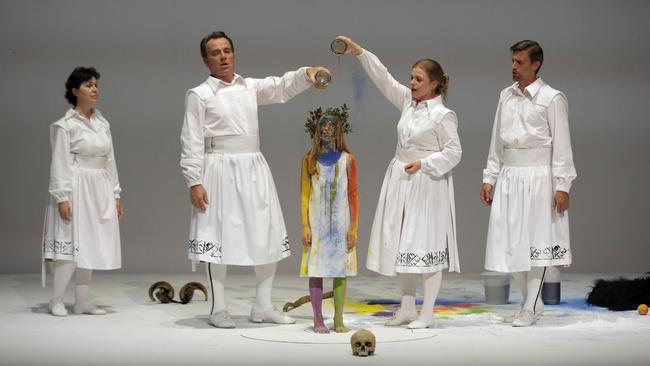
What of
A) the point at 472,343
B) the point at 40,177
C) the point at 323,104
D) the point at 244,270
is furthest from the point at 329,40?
the point at 472,343

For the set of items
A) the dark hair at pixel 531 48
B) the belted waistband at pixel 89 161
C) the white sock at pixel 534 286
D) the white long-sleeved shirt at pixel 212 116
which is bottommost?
the white sock at pixel 534 286

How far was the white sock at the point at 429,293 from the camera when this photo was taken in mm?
6320

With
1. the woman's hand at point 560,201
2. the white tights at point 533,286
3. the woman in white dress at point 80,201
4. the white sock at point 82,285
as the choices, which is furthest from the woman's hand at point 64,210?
the woman's hand at point 560,201

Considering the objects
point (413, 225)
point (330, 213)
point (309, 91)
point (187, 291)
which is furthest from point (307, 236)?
point (309, 91)

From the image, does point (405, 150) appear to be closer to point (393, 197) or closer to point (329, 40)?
point (393, 197)

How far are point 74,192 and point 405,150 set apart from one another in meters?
2.02

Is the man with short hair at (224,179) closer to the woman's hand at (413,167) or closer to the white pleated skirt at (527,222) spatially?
the woman's hand at (413,167)

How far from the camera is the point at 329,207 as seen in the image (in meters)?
6.06

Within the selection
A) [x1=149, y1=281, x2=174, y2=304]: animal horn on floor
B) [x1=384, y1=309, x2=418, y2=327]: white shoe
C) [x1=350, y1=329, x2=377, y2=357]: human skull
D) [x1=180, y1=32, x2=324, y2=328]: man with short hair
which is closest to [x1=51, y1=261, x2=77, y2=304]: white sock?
[x1=149, y1=281, x2=174, y2=304]: animal horn on floor

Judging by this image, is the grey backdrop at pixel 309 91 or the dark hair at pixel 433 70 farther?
the grey backdrop at pixel 309 91

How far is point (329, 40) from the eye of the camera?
892 cm

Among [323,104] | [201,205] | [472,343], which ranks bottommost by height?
[472,343]

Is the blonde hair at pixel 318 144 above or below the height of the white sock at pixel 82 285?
above

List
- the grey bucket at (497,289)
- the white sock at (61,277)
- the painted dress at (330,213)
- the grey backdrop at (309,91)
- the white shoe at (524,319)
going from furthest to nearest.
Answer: the grey backdrop at (309,91), the grey bucket at (497,289), the white sock at (61,277), the white shoe at (524,319), the painted dress at (330,213)
